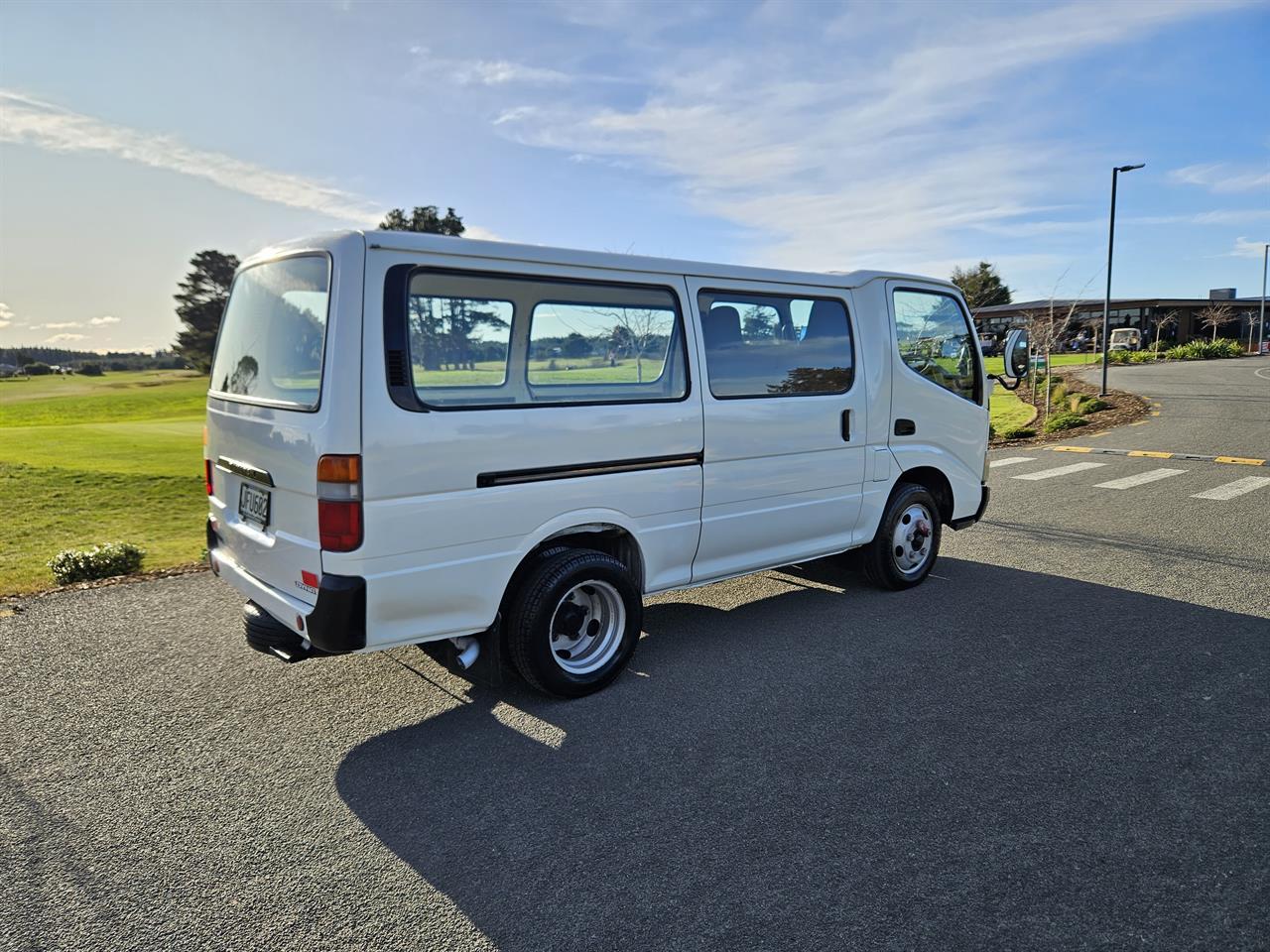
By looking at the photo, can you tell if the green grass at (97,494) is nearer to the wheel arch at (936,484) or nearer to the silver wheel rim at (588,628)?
the silver wheel rim at (588,628)

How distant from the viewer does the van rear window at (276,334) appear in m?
3.50

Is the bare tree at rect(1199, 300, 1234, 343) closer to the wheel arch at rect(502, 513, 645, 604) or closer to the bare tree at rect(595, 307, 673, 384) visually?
the bare tree at rect(595, 307, 673, 384)

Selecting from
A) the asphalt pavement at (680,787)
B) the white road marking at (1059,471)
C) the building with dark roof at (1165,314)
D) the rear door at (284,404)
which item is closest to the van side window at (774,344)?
the asphalt pavement at (680,787)

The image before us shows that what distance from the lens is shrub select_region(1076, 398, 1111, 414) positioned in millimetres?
18656

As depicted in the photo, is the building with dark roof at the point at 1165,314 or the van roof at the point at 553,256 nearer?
the van roof at the point at 553,256

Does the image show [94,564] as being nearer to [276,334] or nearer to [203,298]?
[276,334]

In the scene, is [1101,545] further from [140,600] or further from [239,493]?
[140,600]

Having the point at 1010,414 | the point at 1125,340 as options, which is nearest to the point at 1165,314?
the point at 1125,340

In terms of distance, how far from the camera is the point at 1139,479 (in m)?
10.7

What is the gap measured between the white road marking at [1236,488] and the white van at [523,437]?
640 cm

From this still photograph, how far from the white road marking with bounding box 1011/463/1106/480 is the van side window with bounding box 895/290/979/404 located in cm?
584

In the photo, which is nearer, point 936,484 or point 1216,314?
point 936,484

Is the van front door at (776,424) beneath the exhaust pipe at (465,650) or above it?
above

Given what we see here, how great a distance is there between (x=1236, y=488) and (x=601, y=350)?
9.52 m
